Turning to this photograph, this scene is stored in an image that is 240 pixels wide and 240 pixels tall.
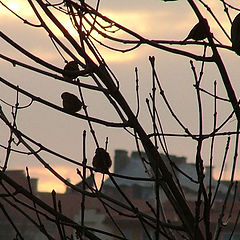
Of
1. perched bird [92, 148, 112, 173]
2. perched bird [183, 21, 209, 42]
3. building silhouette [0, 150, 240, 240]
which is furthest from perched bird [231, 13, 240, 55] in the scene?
building silhouette [0, 150, 240, 240]

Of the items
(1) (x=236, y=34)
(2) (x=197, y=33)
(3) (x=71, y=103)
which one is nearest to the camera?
(1) (x=236, y=34)

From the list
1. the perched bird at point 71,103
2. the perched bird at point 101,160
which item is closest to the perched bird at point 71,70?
the perched bird at point 71,103

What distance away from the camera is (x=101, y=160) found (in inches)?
143

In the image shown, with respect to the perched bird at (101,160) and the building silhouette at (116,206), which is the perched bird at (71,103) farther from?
the building silhouette at (116,206)

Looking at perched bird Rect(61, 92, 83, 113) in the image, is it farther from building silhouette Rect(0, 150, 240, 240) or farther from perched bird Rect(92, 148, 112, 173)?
building silhouette Rect(0, 150, 240, 240)

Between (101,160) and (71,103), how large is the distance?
347 millimetres

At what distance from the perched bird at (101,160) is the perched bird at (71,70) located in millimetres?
437

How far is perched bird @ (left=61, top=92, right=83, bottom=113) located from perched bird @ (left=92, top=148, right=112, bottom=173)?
283mm

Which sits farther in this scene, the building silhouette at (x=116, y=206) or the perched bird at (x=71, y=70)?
the building silhouette at (x=116, y=206)

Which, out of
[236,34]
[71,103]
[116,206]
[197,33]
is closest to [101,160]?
[71,103]

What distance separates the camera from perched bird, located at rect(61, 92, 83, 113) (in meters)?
3.40

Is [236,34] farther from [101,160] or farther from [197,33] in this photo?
[101,160]

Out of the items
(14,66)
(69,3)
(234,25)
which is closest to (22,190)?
(14,66)

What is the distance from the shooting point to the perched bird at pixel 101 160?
3609 millimetres
